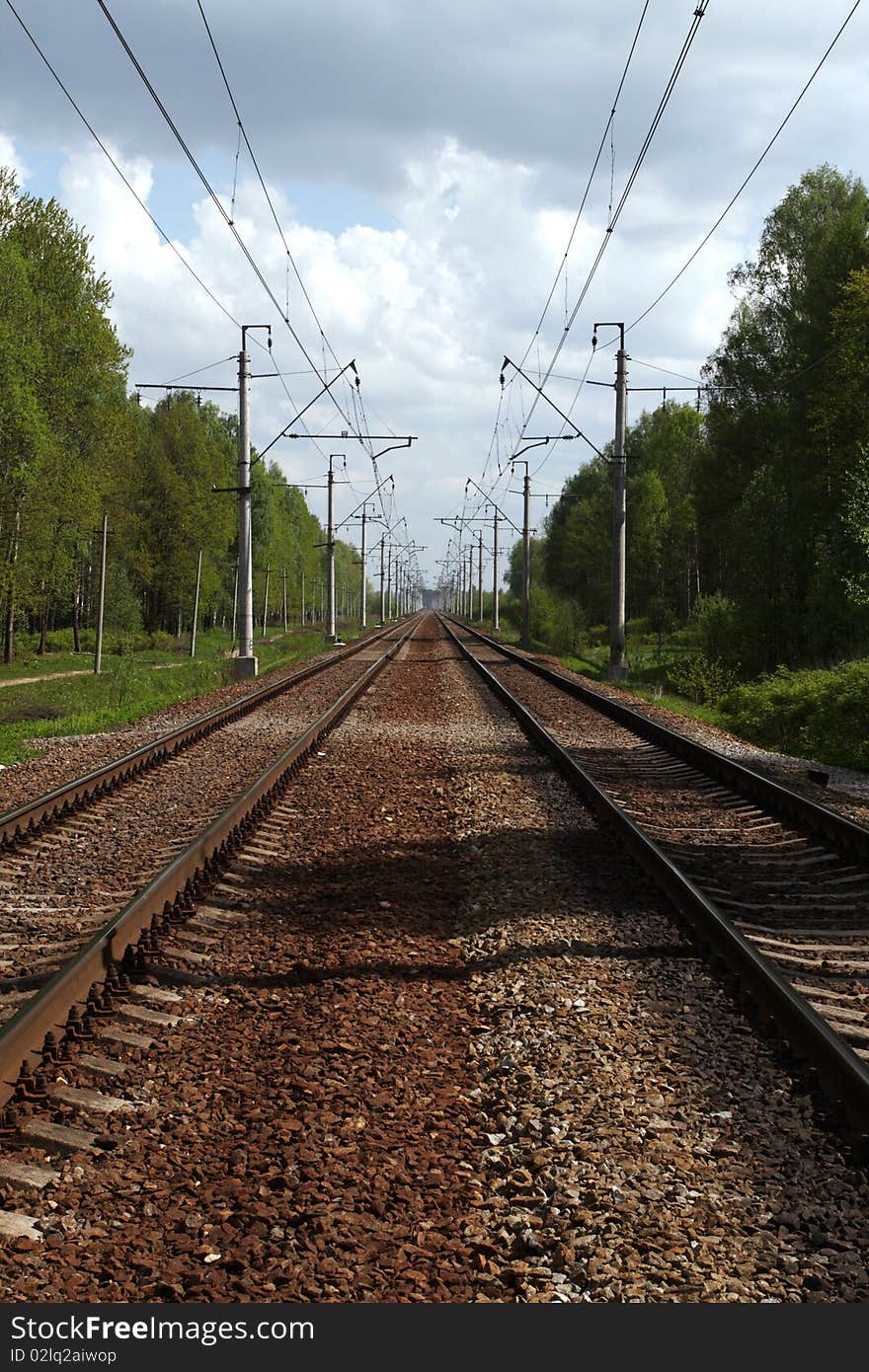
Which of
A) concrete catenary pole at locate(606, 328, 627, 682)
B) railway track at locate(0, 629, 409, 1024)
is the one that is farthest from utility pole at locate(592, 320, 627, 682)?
railway track at locate(0, 629, 409, 1024)

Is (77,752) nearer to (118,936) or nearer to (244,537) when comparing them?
(118,936)

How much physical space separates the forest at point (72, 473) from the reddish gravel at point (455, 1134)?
94.0ft

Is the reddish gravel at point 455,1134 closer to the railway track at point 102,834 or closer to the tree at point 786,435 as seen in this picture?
the railway track at point 102,834

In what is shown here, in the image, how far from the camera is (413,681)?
2589cm

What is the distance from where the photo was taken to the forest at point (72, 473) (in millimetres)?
33156

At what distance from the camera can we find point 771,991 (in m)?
5.07

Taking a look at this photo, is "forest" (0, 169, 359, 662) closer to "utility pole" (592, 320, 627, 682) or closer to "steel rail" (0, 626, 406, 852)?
"utility pole" (592, 320, 627, 682)

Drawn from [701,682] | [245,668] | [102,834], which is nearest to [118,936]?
[102,834]

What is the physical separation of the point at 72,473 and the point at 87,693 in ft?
41.9

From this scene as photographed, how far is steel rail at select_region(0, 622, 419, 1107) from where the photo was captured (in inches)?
171

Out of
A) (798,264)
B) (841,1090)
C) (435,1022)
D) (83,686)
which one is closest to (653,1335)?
(841,1090)

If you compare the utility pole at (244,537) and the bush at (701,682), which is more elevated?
the utility pole at (244,537)

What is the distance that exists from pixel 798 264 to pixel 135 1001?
141 feet

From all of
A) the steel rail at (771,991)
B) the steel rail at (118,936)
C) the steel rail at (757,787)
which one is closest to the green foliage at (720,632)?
the steel rail at (757,787)
